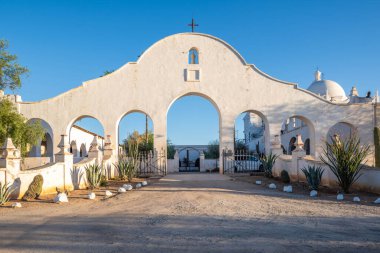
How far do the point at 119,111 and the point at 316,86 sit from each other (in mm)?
22131

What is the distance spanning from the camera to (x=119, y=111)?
813 inches

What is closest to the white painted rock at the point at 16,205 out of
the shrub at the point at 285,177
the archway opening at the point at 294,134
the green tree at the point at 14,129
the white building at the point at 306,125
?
the green tree at the point at 14,129

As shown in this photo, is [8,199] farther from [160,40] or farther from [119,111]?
[160,40]

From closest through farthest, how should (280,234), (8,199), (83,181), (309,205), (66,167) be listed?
(280,234), (309,205), (8,199), (66,167), (83,181)

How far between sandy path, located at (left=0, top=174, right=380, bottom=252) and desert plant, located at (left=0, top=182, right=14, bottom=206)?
967 mm

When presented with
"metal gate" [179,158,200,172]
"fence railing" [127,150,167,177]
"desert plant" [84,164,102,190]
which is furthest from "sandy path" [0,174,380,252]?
"metal gate" [179,158,200,172]

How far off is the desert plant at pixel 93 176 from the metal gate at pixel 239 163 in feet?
28.9

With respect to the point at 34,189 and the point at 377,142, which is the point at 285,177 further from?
the point at 34,189

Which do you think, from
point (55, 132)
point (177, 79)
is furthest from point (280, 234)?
point (55, 132)

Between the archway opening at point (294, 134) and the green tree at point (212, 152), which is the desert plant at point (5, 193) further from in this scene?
the green tree at point (212, 152)

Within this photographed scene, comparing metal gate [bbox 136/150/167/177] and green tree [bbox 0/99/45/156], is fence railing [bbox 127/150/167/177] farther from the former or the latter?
green tree [bbox 0/99/45/156]

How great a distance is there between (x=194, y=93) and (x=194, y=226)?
49.8ft

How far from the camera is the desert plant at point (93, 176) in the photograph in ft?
44.0

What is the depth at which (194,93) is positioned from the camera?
2116 cm
